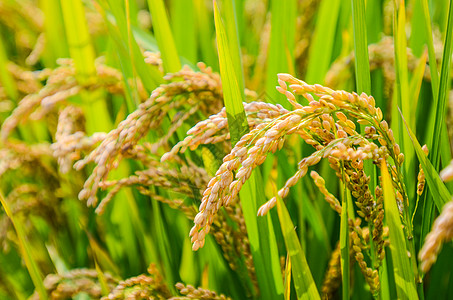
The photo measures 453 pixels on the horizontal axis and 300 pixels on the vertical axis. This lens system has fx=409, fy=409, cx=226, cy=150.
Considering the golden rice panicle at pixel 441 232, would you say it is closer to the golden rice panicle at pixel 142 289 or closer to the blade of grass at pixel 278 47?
the golden rice panicle at pixel 142 289

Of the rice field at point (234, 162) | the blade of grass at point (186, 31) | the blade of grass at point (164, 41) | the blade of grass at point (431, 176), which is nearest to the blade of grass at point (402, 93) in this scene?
the rice field at point (234, 162)

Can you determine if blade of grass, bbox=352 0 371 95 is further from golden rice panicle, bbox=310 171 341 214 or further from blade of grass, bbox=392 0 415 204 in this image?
golden rice panicle, bbox=310 171 341 214

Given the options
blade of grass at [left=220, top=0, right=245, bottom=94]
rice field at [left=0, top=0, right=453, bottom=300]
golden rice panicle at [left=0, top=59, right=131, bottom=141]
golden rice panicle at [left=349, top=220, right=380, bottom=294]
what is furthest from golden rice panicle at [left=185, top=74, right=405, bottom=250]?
golden rice panicle at [left=0, top=59, right=131, bottom=141]

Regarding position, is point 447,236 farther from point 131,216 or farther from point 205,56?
point 205,56

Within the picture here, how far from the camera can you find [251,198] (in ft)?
3.13

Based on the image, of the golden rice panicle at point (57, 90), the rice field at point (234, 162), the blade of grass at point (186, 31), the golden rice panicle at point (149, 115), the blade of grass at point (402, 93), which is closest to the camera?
the rice field at point (234, 162)

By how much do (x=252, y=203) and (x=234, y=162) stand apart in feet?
1.11

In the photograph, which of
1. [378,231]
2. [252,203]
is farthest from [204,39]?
[378,231]

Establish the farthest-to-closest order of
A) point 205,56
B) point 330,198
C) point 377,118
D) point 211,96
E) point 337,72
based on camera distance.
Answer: point 205,56, point 337,72, point 211,96, point 330,198, point 377,118

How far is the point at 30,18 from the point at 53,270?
123 cm

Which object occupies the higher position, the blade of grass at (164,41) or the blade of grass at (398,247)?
the blade of grass at (164,41)

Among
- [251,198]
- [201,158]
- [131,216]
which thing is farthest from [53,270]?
[251,198]

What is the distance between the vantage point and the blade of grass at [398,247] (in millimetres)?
740

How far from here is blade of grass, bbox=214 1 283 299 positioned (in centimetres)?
90
